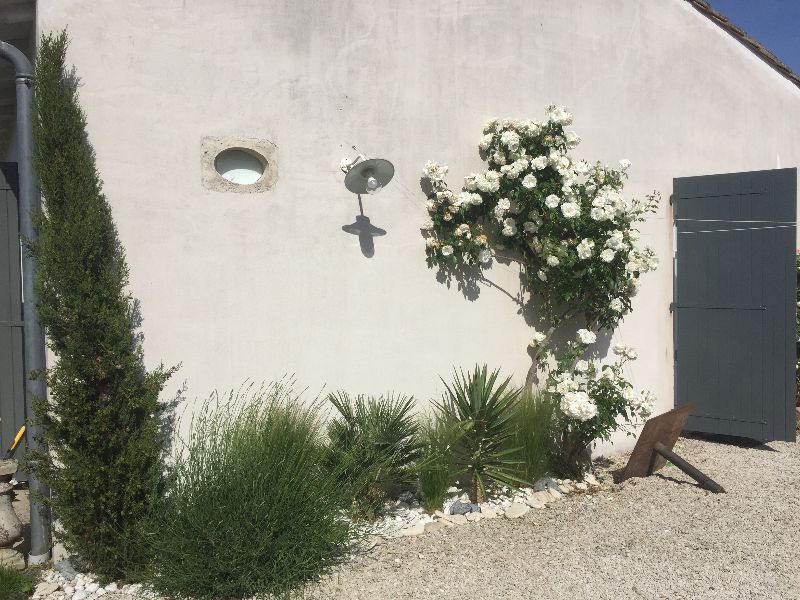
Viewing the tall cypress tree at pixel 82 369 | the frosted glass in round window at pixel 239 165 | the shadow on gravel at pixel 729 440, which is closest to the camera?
the tall cypress tree at pixel 82 369

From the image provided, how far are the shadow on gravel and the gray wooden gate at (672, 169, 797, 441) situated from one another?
0.15 metres

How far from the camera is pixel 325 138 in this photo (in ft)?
15.2

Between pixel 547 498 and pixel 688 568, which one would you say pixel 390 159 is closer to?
pixel 547 498

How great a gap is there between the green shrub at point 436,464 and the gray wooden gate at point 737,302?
8.96 feet

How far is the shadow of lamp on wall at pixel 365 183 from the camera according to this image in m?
4.45

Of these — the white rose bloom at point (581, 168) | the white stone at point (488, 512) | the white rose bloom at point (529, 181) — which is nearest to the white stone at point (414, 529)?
the white stone at point (488, 512)

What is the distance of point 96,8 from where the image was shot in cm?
402

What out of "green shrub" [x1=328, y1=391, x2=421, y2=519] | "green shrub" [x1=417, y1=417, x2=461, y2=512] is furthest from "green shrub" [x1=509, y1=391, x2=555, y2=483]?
"green shrub" [x1=328, y1=391, x2=421, y2=519]

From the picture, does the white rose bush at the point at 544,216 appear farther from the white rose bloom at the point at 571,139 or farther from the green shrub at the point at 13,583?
the green shrub at the point at 13,583

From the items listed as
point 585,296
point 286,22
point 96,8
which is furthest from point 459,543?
point 96,8

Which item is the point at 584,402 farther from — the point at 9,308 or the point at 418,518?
the point at 9,308

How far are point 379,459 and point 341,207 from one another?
1.71 meters

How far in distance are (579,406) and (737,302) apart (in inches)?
90.3

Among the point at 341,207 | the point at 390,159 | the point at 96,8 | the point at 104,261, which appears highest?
the point at 96,8
